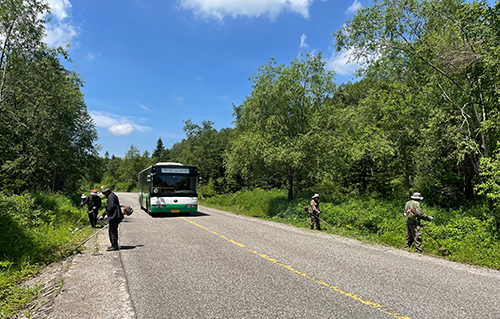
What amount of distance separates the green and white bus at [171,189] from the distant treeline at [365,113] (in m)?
3.21

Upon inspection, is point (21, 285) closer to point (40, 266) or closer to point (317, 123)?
point (40, 266)

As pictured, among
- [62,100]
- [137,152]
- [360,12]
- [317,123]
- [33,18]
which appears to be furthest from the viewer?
[137,152]

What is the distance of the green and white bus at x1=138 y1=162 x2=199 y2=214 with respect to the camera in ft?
57.5

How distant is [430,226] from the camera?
994cm

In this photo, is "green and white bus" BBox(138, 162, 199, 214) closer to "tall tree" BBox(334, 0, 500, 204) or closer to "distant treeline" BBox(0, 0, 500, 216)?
"distant treeline" BBox(0, 0, 500, 216)

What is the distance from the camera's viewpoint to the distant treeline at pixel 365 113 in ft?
39.0

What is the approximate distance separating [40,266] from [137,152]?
10531 cm

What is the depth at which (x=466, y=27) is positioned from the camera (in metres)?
10.8

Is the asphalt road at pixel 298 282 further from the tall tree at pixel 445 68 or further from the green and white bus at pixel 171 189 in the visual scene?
the green and white bus at pixel 171 189

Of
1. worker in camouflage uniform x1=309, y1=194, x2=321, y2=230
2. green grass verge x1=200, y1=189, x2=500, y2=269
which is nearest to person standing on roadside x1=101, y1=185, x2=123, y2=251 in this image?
worker in camouflage uniform x1=309, y1=194, x2=321, y2=230

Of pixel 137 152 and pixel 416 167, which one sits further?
pixel 137 152

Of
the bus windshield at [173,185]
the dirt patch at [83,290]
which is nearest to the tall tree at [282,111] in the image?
the bus windshield at [173,185]

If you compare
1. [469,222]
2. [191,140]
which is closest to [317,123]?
[469,222]

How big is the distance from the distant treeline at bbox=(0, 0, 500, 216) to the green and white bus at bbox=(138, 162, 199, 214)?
321 centimetres
